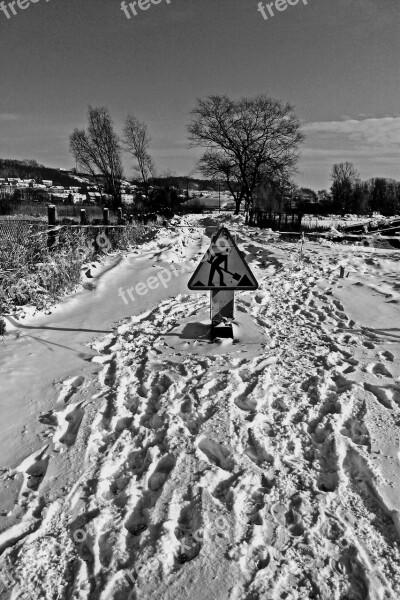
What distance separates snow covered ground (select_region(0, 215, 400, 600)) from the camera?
214 cm

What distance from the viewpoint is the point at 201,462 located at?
9.70 feet

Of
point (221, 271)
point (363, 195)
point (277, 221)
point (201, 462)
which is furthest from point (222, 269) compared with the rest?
point (363, 195)

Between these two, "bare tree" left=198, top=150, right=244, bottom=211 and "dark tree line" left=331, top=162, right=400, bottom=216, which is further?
"dark tree line" left=331, top=162, right=400, bottom=216

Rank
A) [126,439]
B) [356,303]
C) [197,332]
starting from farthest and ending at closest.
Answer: [356,303] < [197,332] < [126,439]

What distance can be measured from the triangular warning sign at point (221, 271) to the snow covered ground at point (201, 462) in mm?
745

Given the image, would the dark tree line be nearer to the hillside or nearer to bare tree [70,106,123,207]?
bare tree [70,106,123,207]

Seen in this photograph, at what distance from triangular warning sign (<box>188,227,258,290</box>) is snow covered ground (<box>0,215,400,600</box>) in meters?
0.74

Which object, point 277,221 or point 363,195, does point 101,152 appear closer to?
point 277,221

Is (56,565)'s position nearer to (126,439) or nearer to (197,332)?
(126,439)

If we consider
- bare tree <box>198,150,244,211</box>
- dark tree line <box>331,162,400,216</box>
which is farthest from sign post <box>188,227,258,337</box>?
dark tree line <box>331,162,400,216</box>

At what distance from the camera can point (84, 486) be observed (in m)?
2.77

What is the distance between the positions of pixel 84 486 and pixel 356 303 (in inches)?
219

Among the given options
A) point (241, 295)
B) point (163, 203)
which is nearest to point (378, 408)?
point (241, 295)

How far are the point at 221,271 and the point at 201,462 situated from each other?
2550 mm
